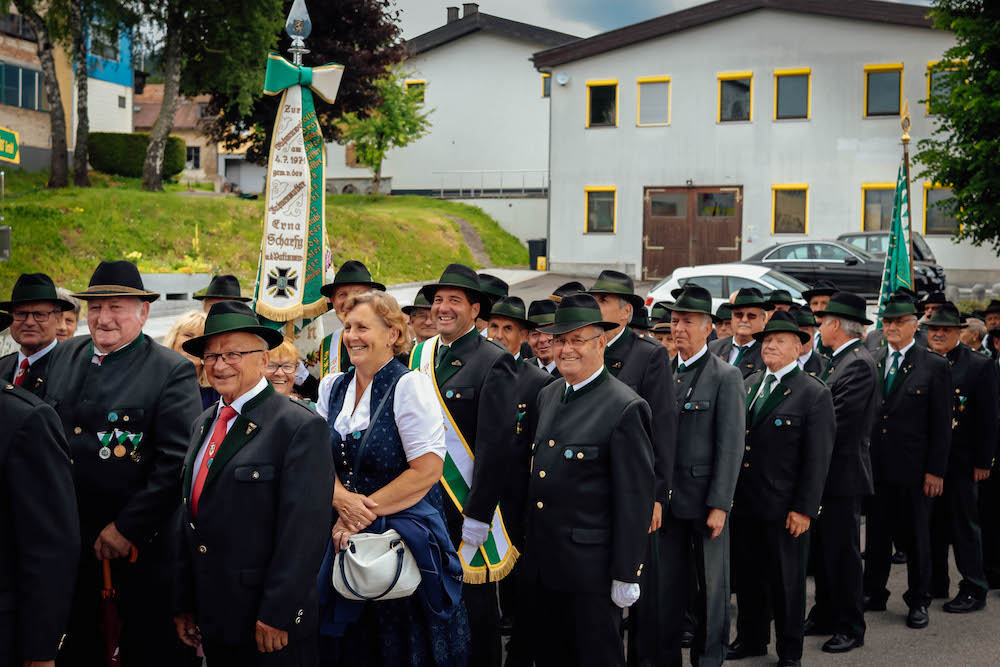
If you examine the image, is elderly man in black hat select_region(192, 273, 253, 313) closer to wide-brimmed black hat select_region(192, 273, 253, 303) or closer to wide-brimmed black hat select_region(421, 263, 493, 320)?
wide-brimmed black hat select_region(192, 273, 253, 303)

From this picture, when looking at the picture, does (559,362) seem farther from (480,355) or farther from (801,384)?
(801,384)

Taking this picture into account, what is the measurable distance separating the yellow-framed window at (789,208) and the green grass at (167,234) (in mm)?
10199

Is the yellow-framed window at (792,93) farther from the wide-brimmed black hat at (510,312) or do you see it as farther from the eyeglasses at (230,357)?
the eyeglasses at (230,357)

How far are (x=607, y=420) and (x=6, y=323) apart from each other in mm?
2694

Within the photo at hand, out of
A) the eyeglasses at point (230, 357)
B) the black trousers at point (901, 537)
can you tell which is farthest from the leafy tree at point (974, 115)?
the eyeglasses at point (230, 357)

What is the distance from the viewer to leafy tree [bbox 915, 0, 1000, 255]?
20.7m

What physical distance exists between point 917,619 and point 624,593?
3.70 meters

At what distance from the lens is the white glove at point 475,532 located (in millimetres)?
5277

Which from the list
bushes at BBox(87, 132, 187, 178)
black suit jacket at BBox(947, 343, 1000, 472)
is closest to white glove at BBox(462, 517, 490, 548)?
black suit jacket at BBox(947, 343, 1000, 472)

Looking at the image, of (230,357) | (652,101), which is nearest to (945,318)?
(230,357)

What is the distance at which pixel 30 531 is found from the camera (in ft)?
11.0

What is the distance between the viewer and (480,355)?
568 cm

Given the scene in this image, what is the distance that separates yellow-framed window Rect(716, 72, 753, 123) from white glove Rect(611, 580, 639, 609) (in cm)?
2751

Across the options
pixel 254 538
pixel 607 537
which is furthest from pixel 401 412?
pixel 607 537
